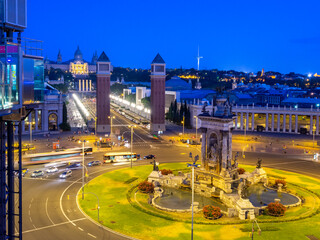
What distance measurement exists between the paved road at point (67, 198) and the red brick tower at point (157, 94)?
36887mm

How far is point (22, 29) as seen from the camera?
21.4m

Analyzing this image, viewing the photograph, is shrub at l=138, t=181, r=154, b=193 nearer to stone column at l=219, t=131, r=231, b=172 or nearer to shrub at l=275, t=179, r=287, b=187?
stone column at l=219, t=131, r=231, b=172

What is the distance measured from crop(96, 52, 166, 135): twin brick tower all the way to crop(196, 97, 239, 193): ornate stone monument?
67.7m

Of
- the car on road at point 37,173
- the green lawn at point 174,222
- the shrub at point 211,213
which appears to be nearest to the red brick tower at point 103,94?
the car on road at point 37,173

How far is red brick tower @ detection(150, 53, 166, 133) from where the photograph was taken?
132m

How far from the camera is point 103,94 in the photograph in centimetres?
12862

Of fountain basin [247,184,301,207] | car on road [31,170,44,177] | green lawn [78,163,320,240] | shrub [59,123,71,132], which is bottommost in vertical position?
green lawn [78,163,320,240]

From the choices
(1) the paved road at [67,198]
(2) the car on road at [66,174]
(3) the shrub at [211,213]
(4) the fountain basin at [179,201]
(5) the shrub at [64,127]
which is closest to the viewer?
(1) the paved road at [67,198]

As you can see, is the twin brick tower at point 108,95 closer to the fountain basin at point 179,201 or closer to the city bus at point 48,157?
the city bus at point 48,157

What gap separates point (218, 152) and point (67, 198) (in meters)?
25.6

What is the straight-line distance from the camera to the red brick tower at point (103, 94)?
414 feet

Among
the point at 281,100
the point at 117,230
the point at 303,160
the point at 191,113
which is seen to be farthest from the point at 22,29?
the point at 281,100

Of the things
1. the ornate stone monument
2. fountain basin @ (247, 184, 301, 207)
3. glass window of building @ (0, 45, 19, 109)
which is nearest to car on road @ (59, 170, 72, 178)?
the ornate stone monument

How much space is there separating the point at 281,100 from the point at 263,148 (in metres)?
74.5
